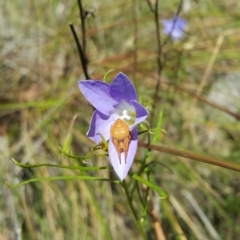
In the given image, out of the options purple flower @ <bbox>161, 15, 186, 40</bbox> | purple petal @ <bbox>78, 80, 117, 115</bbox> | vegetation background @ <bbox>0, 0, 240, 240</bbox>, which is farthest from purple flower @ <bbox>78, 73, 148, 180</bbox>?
purple flower @ <bbox>161, 15, 186, 40</bbox>

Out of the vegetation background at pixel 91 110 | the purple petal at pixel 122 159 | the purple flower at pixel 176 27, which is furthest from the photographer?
the purple flower at pixel 176 27

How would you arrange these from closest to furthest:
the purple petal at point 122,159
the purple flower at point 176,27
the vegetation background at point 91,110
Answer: the purple petal at point 122,159 < the vegetation background at point 91,110 < the purple flower at point 176,27

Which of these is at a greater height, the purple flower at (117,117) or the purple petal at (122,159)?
the purple flower at (117,117)

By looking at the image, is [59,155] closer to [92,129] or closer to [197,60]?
[197,60]

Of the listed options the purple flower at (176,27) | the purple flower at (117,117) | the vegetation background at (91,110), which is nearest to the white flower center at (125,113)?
the purple flower at (117,117)

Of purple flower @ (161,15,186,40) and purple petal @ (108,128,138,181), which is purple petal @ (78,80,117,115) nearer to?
purple petal @ (108,128,138,181)

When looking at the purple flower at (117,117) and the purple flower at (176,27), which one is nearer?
the purple flower at (117,117)

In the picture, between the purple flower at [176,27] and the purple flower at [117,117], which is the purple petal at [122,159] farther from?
the purple flower at [176,27]
